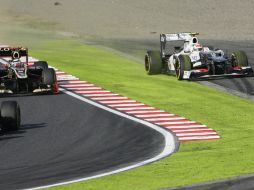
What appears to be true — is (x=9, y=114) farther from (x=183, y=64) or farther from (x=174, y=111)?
(x=183, y=64)

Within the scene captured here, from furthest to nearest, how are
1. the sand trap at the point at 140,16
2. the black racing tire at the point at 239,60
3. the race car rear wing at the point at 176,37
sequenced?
the sand trap at the point at 140,16, the race car rear wing at the point at 176,37, the black racing tire at the point at 239,60

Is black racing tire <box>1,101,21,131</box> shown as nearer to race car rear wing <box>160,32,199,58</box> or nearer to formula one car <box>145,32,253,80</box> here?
formula one car <box>145,32,253,80</box>

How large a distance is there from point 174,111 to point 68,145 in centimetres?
607

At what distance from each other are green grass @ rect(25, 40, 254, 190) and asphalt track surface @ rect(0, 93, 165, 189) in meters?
1.00

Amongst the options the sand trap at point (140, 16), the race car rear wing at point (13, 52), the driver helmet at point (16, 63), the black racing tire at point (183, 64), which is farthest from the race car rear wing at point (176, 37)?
the sand trap at point (140, 16)

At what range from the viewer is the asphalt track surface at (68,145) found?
16.1 m

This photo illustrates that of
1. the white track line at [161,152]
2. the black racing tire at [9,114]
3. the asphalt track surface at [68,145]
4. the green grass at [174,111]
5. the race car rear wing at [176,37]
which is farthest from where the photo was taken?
the race car rear wing at [176,37]

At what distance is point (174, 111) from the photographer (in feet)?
82.2

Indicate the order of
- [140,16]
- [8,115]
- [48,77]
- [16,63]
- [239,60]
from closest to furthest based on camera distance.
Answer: [8,115] → [48,77] → [16,63] → [239,60] → [140,16]

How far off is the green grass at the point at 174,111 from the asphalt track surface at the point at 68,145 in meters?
1.00

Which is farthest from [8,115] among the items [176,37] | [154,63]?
[176,37]

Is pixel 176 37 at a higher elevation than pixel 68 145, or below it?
higher

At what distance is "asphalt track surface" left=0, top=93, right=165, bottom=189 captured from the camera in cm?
1614

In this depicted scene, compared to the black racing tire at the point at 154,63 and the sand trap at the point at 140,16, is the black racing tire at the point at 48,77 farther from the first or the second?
the sand trap at the point at 140,16
